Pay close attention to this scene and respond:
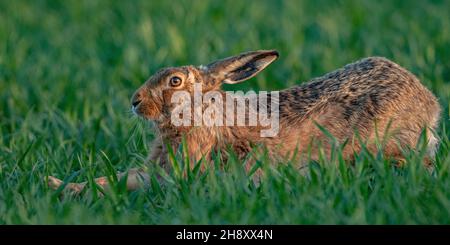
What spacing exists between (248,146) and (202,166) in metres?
0.44

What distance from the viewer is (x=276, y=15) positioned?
12383 mm

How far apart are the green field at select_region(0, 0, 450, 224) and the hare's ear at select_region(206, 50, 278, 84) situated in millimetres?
650

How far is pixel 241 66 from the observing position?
673cm

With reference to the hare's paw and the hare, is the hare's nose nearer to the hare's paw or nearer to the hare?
the hare

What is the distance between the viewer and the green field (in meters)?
5.41

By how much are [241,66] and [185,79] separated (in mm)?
413

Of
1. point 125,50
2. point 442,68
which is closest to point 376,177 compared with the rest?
point 442,68

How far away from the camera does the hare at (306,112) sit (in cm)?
647

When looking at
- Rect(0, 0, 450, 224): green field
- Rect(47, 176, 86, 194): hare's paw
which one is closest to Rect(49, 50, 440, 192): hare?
Rect(47, 176, 86, 194): hare's paw
